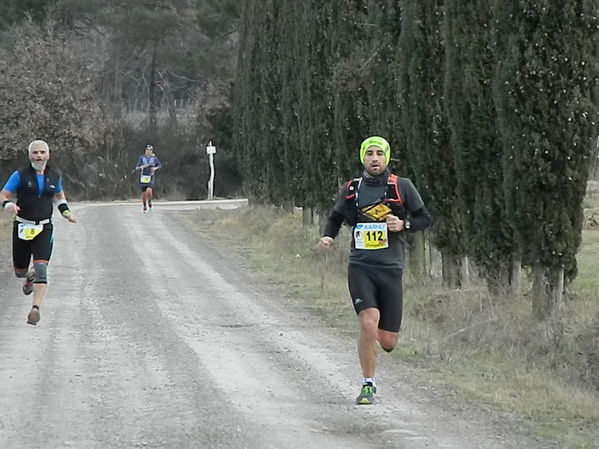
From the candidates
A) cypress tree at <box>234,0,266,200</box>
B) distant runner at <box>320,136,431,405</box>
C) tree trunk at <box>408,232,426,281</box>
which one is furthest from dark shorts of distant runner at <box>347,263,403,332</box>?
cypress tree at <box>234,0,266,200</box>

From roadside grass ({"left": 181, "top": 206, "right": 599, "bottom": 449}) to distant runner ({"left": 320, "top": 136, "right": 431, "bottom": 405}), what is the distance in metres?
1.03

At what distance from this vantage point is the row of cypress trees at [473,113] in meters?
12.3

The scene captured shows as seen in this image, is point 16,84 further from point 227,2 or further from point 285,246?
point 285,246

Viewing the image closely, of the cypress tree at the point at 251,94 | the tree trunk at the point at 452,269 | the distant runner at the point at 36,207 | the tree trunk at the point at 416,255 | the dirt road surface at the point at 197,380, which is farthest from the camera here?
the cypress tree at the point at 251,94

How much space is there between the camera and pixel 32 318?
12062mm

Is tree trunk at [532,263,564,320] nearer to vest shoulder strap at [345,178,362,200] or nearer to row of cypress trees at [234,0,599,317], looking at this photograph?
row of cypress trees at [234,0,599,317]

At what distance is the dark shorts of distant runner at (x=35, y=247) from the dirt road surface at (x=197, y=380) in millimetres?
833

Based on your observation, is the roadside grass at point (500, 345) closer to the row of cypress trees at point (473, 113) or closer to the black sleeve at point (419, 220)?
the row of cypress trees at point (473, 113)

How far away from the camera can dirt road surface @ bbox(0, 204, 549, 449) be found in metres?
7.74

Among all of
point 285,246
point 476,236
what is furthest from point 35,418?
point 285,246

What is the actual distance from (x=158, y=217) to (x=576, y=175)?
23126 mm

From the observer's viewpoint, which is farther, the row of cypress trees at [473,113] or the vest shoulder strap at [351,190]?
the row of cypress trees at [473,113]

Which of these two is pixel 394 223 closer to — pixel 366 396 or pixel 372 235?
pixel 372 235

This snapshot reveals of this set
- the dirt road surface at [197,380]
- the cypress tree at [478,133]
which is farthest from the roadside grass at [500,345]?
the cypress tree at [478,133]
